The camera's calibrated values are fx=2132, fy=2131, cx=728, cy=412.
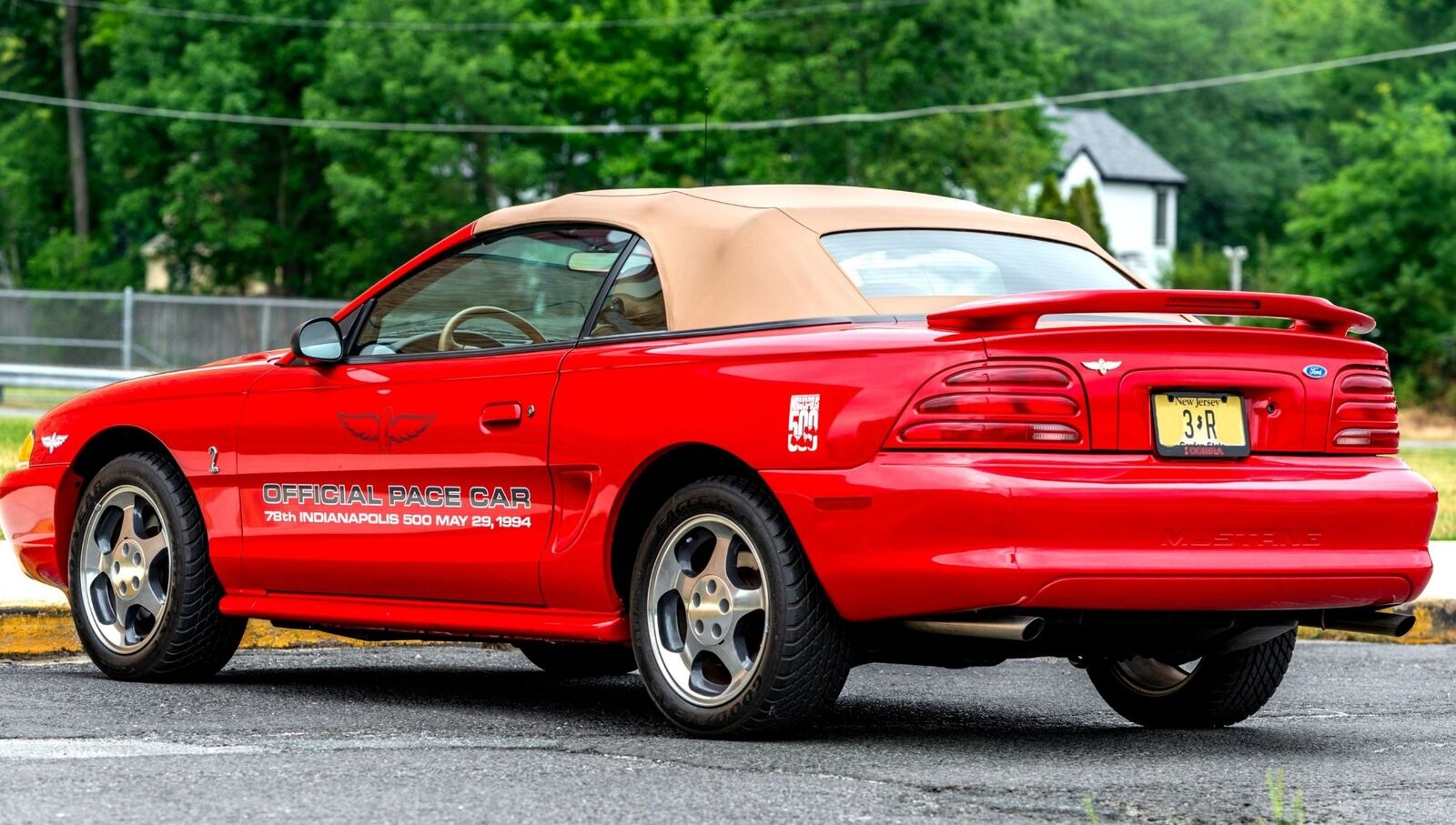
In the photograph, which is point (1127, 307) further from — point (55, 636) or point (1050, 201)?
point (1050, 201)

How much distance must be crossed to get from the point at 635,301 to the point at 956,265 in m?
0.92

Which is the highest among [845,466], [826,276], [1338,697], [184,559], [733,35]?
[733,35]

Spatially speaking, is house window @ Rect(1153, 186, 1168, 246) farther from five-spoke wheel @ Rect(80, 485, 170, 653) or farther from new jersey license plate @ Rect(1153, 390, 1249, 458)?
new jersey license plate @ Rect(1153, 390, 1249, 458)

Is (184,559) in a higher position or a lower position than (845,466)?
lower

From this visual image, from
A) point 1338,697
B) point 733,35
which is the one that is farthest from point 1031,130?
point 1338,697

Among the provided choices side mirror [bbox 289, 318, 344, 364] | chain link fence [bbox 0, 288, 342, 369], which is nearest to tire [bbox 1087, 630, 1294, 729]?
side mirror [bbox 289, 318, 344, 364]

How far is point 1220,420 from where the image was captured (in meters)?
5.33

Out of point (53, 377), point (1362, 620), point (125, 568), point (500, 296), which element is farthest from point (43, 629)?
point (53, 377)

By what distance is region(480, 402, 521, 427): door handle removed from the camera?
609 cm

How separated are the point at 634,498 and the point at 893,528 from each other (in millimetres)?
1001

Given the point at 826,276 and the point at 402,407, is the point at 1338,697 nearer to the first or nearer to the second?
the point at 826,276

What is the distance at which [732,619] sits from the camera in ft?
18.2

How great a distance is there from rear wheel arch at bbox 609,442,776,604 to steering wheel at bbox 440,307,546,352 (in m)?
0.78

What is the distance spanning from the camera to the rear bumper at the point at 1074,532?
5.05m
